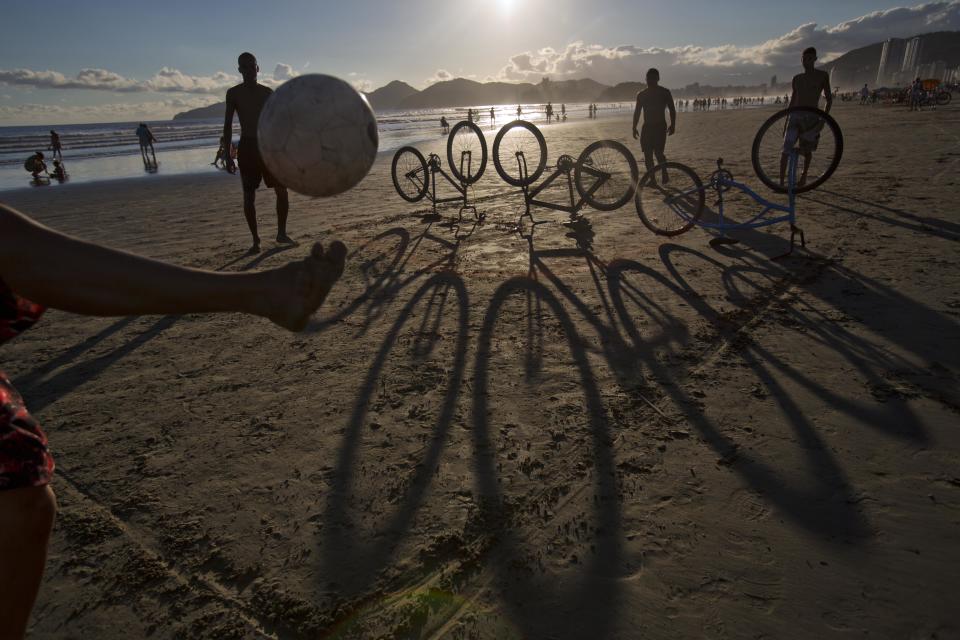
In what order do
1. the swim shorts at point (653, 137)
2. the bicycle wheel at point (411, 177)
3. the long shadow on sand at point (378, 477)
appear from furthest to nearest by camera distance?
the swim shorts at point (653, 137), the bicycle wheel at point (411, 177), the long shadow on sand at point (378, 477)

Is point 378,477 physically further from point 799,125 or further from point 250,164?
point 799,125

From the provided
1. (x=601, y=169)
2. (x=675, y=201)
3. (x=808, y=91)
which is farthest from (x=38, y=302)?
(x=808, y=91)

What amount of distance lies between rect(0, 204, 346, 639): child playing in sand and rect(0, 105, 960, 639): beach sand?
1.00 meters

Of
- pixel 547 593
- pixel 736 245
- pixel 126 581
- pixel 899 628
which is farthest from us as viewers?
pixel 736 245

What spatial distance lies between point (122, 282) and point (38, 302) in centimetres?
17

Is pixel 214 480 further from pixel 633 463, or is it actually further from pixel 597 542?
pixel 633 463

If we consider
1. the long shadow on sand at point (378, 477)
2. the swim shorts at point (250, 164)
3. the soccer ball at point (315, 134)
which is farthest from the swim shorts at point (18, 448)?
the swim shorts at point (250, 164)

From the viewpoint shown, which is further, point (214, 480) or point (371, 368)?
point (371, 368)

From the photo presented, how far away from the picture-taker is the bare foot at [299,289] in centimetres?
145

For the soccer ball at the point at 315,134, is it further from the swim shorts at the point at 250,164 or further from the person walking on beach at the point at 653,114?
the person walking on beach at the point at 653,114

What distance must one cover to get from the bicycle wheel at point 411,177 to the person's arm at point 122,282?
322 inches

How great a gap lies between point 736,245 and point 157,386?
6660mm

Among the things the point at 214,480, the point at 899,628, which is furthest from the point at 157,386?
the point at 899,628

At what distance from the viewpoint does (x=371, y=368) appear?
3.98 metres
